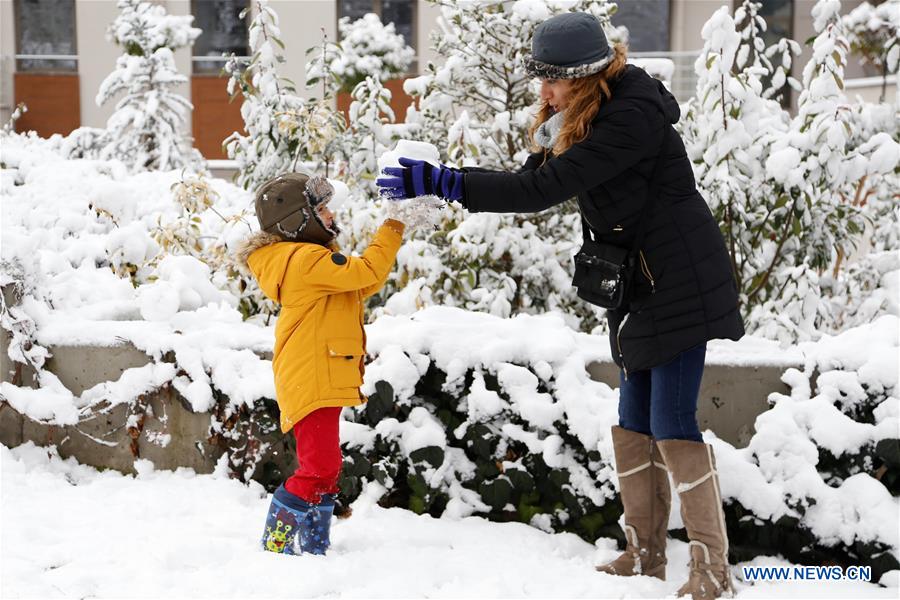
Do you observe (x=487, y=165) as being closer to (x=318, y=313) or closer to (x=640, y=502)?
(x=318, y=313)

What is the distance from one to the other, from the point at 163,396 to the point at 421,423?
113 centimetres

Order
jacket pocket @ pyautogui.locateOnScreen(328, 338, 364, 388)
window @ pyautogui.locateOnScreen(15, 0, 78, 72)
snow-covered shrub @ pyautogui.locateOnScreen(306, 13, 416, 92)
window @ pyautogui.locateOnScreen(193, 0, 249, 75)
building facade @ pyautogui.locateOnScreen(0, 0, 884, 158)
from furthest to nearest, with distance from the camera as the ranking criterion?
window @ pyautogui.locateOnScreen(15, 0, 78, 72)
window @ pyautogui.locateOnScreen(193, 0, 249, 75)
building facade @ pyautogui.locateOnScreen(0, 0, 884, 158)
snow-covered shrub @ pyautogui.locateOnScreen(306, 13, 416, 92)
jacket pocket @ pyautogui.locateOnScreen(328, 338, 364, 388)

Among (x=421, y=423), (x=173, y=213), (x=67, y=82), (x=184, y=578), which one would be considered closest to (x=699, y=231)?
(x=421, y=423)

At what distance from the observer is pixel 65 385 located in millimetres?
3988

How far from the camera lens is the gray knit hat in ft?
8.50

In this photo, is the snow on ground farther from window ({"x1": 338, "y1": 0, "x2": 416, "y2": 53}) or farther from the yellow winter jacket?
window ({"x1": 338, "y1": 0, "x2": 416, "y2": 53})

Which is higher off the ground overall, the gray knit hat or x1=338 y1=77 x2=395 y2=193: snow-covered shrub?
the gray knit hat

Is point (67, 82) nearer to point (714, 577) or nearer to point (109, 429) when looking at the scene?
point (109, 429)

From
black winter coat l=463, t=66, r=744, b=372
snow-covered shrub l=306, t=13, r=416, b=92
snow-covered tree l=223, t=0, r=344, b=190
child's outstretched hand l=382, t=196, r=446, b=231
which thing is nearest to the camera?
black winter coat l=463, t=66, r=744, b=372

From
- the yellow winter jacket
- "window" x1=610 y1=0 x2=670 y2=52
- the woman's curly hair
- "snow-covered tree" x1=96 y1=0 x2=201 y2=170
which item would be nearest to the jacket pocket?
the yellow winter jacket

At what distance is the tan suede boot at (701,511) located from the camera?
2.71 meters

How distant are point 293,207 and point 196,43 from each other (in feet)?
43.6

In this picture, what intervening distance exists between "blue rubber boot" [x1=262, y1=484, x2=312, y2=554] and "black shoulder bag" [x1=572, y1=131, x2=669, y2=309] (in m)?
1.15

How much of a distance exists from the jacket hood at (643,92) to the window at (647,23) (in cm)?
1319
